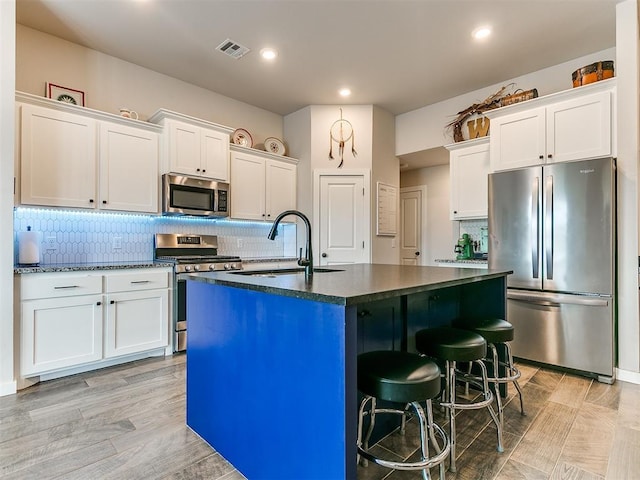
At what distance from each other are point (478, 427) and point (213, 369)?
1.58 meters

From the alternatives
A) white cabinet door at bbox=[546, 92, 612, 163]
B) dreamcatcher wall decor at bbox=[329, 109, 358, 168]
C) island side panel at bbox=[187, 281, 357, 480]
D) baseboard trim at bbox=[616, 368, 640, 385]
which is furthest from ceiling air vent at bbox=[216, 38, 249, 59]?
baseboard trim at bbox=[616, 368, 640, 385]

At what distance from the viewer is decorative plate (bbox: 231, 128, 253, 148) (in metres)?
4.52

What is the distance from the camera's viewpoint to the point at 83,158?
10.2 ft

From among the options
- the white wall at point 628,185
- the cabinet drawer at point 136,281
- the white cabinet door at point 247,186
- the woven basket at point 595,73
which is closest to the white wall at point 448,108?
the woven basket at point 595,73

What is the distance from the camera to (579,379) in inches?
111

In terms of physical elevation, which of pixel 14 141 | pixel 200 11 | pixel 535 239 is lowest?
pixel 535 239

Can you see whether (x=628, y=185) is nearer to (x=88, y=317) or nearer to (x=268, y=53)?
A: (x=268, y=53)

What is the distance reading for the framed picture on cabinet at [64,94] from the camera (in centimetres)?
318

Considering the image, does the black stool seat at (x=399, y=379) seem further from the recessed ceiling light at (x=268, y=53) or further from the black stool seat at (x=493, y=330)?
the recessed ceiling light at (x=268, y=53)

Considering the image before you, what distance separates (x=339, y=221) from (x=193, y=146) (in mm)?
2076

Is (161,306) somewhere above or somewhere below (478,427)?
above

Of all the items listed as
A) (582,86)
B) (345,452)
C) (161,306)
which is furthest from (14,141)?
(582,86)

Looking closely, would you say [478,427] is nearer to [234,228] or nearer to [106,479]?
[106,479]

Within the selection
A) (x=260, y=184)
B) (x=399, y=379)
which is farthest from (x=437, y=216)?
(x=399, y=379)
